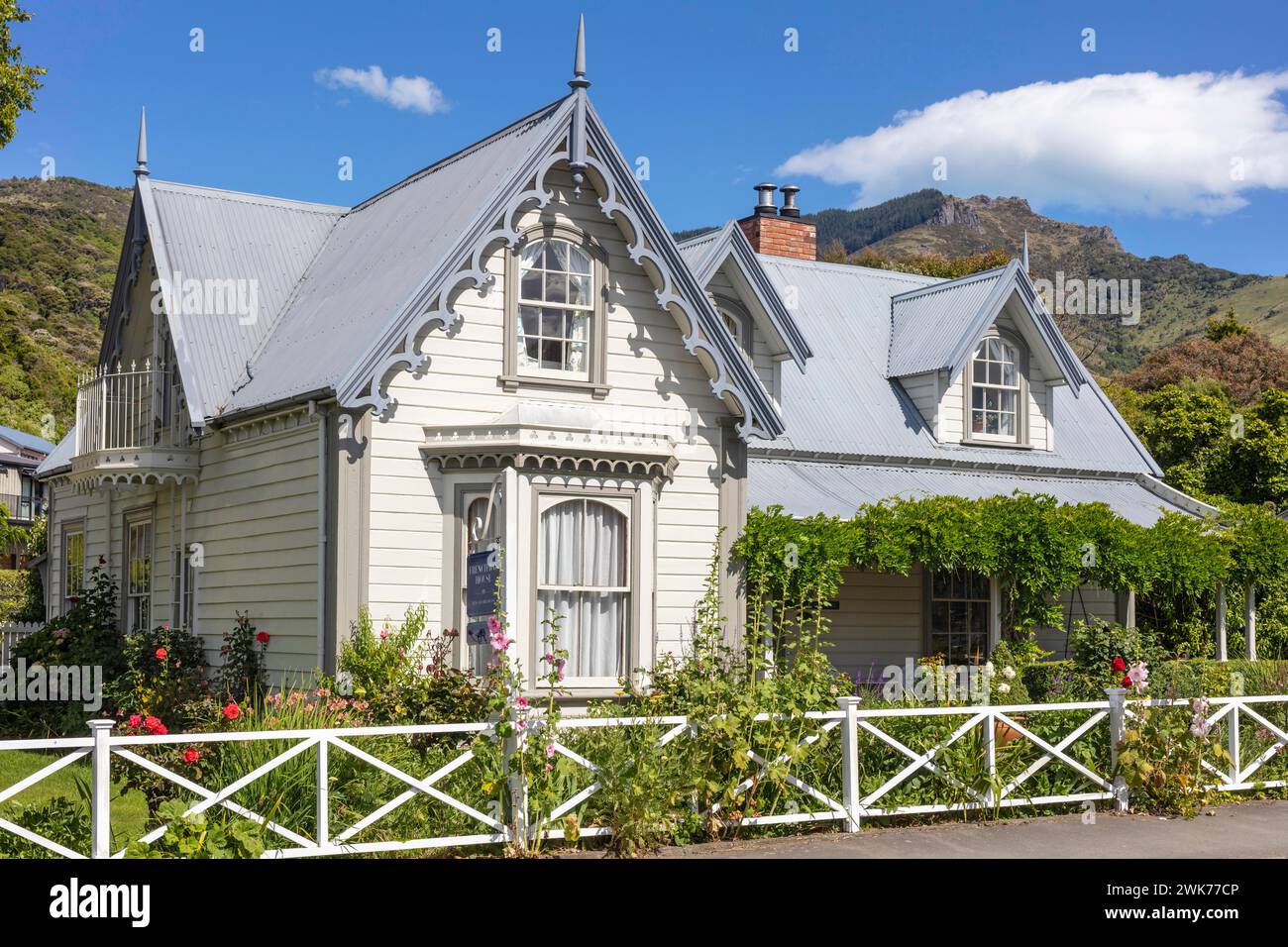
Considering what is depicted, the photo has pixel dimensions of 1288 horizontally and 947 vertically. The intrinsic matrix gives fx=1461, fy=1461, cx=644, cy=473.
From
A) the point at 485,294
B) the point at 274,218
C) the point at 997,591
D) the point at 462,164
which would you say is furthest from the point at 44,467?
the point at 997,591

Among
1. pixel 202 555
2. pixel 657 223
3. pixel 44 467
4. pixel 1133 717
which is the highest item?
pixel 657 223

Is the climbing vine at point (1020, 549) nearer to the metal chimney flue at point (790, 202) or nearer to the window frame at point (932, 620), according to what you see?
the window frame at point (932, 620)

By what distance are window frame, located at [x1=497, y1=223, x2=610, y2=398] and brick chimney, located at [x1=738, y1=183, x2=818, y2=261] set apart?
9.63 metres

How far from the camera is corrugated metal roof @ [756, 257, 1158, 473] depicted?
70.8 ft

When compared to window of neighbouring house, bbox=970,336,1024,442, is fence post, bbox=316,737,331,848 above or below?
below

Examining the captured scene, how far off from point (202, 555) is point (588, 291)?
18.3ft

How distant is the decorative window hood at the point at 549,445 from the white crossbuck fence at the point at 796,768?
9.23 feet

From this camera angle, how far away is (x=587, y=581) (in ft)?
50.0

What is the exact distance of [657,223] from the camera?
1570cm

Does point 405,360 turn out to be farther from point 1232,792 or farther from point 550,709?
point 1232,792

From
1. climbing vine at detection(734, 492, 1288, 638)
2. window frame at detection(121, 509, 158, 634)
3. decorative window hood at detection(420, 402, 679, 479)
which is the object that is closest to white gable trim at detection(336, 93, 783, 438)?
decorative window hood at detection(420, 402, 679, 479)

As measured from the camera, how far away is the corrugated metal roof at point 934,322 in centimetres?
2242

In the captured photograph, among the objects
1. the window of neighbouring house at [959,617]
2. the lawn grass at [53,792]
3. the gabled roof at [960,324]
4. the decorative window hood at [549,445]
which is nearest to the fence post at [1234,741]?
the decorative window hood at [549,445]

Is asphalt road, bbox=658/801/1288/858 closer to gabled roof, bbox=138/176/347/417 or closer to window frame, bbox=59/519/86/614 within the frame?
gabled roof, bbox=138/176/347/417
